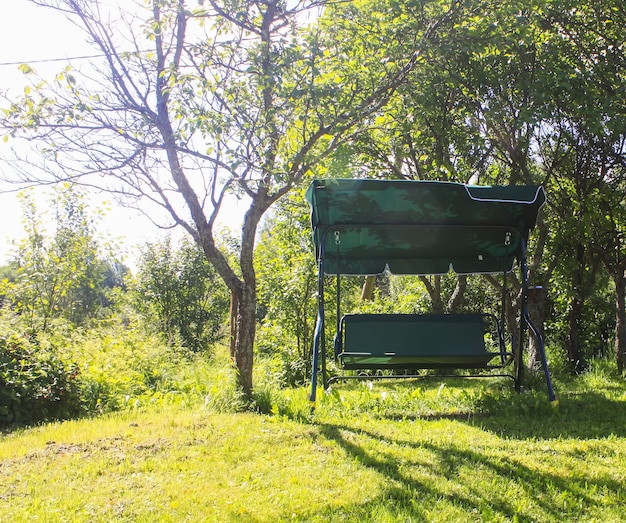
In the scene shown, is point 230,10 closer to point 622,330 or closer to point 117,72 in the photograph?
point 117,72

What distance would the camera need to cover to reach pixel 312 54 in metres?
4.43

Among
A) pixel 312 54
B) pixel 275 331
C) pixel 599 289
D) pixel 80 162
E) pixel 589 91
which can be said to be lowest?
pixel 275 331

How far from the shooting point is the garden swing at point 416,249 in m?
5.09

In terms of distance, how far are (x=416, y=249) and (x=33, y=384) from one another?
15.3 ft

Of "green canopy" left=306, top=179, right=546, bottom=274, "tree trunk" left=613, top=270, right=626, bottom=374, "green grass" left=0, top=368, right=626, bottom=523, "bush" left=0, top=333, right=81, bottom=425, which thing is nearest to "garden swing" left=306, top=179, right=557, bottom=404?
"green canopy" left=306, top=179, right=546, bottom=274

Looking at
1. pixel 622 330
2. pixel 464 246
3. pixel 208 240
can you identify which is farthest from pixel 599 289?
pixel 208 240

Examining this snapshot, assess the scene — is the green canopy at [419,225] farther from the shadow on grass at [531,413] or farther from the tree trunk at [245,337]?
the shadow on grass at [531,413]

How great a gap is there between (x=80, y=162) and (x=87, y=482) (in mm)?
2700

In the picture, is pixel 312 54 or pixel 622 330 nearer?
pixel 312 54

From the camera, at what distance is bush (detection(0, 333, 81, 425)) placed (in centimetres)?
608

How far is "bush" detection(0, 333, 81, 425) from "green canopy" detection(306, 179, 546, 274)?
3.47m

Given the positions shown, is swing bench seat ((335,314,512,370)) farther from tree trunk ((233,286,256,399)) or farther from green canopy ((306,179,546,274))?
tree trunk ((233,286,256,399))

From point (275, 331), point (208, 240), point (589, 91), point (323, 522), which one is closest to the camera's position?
point (323, 522)

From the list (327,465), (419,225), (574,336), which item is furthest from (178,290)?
(327,465)
